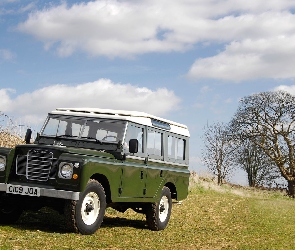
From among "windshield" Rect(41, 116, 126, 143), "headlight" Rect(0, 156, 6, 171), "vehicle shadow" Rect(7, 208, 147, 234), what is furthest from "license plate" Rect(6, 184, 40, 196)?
"windshield" Rect(41, 116, 126, 143)

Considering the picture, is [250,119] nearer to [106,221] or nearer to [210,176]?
[210,176]

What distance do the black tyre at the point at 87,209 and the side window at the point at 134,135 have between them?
1.36 metres

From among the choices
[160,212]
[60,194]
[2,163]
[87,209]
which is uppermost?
[2,163]

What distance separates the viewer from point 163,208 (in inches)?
476

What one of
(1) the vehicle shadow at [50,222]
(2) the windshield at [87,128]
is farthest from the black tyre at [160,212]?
(2) the windshield at [87,128]

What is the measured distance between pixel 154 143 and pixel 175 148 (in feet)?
4.18

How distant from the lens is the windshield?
33.8 feet

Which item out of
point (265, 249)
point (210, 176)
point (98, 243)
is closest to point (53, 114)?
point (98, 243)

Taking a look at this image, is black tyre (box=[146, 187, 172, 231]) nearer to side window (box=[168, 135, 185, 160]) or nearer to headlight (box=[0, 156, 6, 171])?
side window (box=[168, 135, 185, 160])

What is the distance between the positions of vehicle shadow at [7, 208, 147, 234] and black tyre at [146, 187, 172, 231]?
1.54 feet

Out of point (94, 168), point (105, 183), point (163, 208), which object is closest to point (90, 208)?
point (105, 183)

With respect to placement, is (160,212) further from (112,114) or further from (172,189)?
(112,114)

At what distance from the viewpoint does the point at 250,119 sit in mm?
39281

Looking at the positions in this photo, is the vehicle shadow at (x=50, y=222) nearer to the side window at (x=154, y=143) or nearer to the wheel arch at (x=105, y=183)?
the wheel arch at (x=105, y=183)
